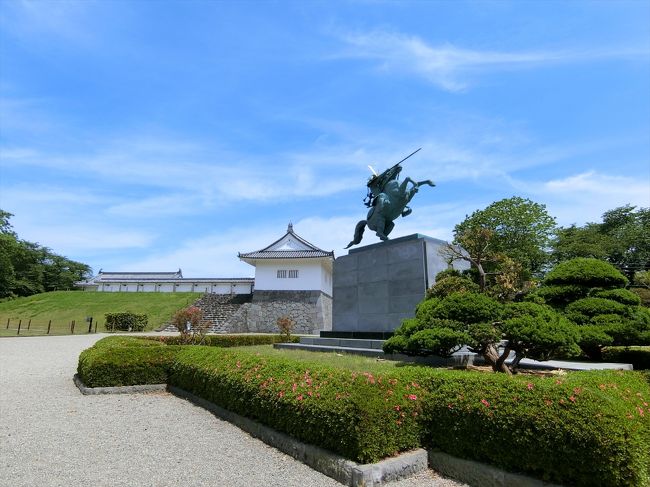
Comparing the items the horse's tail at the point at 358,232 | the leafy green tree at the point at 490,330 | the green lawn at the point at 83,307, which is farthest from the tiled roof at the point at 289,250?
the leafy green tree at the point at 490,330

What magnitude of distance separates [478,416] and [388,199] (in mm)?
9099

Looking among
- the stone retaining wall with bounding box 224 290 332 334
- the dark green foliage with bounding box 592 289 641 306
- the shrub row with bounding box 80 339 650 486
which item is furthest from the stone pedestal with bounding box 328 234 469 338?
the stone retaining wall with bounding box 224 290 332 334

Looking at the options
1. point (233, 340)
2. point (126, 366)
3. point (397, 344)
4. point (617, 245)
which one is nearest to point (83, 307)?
point (233, 340)

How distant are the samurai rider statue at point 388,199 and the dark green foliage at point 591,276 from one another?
5124 millimetres

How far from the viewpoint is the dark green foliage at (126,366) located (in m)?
8.32

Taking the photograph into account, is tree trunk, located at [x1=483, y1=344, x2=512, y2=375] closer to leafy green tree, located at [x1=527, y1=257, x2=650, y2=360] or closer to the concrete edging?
the concrete edging

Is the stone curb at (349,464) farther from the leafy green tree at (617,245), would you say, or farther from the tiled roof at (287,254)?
the leafy green tree at (617,245)

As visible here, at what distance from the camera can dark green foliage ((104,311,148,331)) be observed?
1125 inches

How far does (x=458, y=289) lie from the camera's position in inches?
306

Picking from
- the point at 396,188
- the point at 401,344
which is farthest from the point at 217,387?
the point at 396,188

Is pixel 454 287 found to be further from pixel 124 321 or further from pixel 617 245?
pixel 617 245

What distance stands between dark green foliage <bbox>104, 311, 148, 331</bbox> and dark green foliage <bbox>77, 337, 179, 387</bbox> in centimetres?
2147

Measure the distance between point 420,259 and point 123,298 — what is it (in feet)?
115

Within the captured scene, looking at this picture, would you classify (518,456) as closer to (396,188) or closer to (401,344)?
(401,344)
